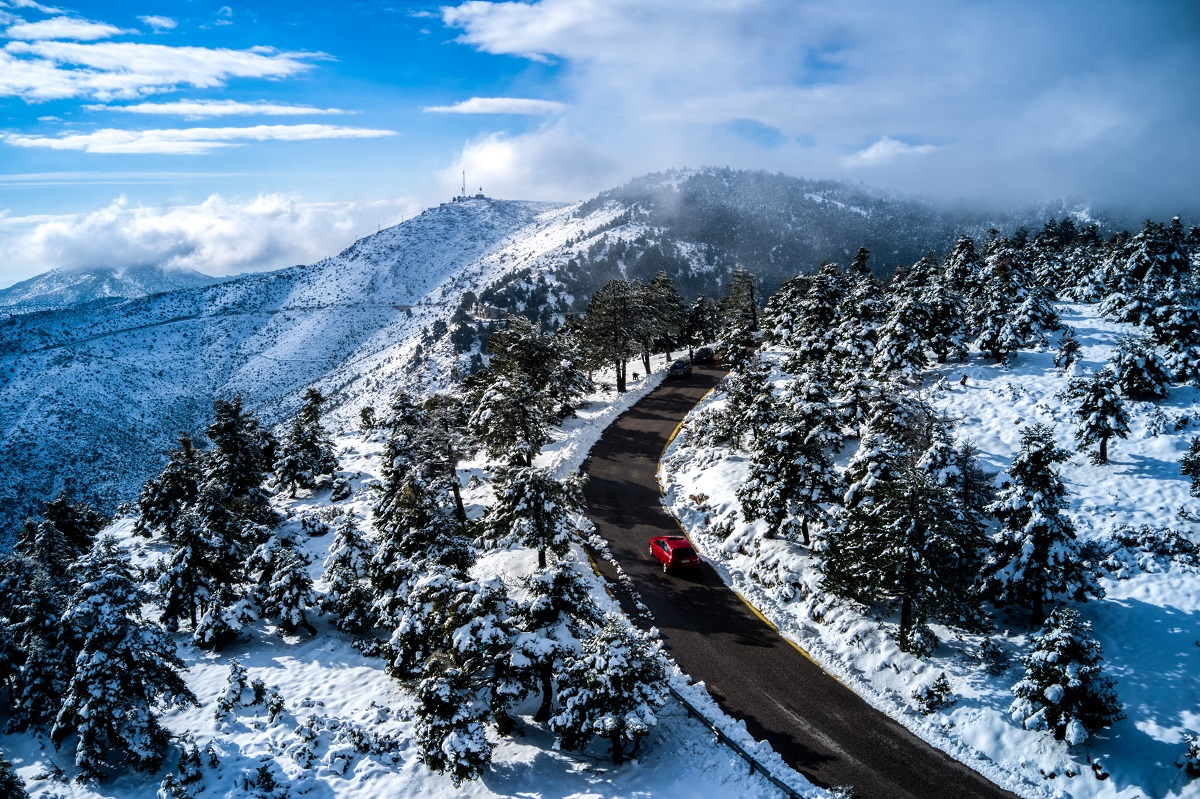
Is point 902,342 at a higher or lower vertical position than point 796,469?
Result: higher

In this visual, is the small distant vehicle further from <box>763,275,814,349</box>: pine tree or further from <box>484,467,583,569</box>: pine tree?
<box>484,467,583,569</box>: pine tree

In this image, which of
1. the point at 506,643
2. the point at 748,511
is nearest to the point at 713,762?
the point at 506,643

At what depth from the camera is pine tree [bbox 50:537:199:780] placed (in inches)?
731

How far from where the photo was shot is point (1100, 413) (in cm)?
2650

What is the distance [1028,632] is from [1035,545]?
338cm

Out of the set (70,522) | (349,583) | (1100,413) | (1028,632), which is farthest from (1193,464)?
(70,522)

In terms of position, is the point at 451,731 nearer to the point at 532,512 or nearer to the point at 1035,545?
the point at 532,512

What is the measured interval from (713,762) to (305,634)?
72.2ft

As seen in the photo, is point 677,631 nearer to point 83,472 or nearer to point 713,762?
point 713,762

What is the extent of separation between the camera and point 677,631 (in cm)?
2239

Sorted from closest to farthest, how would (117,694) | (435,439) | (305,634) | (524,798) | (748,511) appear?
1. (524,798)
2. (117,694)
3. (748,511)
4. (305,634)
5. (435,439)

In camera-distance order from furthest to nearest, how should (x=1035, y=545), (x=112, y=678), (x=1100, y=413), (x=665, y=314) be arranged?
1. (x=665, y=314)
2. (x=1100, y=413)
3. (x=112, y=678)
4. (x=1035, y=545)

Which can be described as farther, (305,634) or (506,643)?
(305,634)

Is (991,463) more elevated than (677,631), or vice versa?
(991,463)
